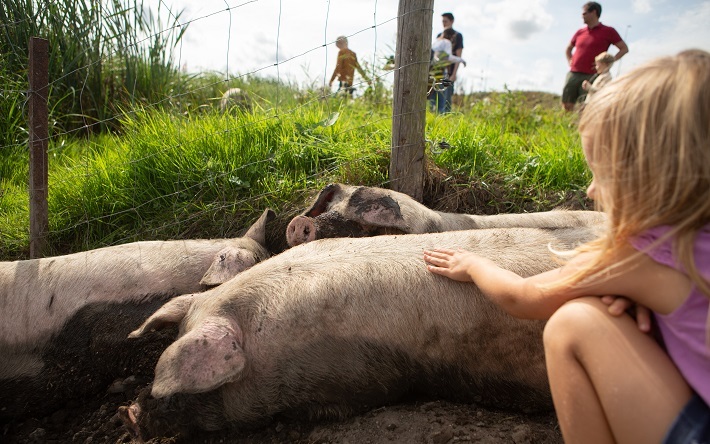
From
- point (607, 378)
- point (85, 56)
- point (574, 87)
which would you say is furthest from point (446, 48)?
point (607, 378)

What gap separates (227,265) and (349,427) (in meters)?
1.09

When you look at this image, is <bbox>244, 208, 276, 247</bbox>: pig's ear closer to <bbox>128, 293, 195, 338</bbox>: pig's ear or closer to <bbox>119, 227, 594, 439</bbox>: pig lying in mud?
<bbox>128, 293, 195, 338</bbox>: pig's ear

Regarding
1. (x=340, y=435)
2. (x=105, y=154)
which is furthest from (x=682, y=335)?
(x=105, y=154)

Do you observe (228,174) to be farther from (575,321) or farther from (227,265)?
(575,321)

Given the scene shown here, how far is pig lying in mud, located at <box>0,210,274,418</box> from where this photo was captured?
9.97 ft

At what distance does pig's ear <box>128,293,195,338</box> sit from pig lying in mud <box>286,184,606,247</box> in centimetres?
74

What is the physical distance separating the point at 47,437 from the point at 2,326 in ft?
1.97

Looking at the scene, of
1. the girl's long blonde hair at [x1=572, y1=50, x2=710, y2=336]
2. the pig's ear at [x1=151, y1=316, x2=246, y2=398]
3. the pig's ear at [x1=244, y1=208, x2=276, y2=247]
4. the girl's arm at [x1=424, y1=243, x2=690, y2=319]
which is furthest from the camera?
the pig's ear at [x1=244, y1=208, x2=276, y2=247]

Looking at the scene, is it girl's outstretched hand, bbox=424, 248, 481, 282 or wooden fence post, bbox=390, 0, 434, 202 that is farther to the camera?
wooden fence post, bbox=390, 0, 434, 202

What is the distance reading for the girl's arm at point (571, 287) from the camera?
151cm

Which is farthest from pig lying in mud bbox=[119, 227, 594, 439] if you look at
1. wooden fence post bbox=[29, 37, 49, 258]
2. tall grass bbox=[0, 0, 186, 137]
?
tall grass bbox=[0, 0, 186, 137]

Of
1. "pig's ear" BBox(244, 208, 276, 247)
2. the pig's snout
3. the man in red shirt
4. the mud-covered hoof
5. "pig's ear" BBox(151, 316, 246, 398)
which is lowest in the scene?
the mud-covered hoof

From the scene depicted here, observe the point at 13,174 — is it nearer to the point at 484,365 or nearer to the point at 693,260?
the point at 484,365

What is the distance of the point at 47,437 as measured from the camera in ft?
9.45
